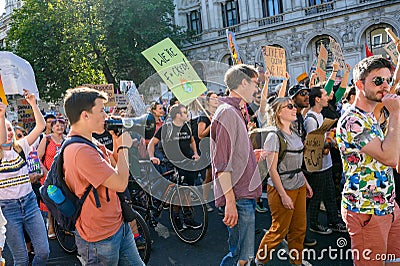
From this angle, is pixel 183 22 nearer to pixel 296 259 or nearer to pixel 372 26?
pixel 372 26

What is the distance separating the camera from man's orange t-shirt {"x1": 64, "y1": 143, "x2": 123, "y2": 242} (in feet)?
8.29

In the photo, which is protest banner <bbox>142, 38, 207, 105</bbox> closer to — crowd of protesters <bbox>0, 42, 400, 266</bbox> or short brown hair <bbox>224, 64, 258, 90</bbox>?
crowd of protesters <bbox>0, 42, 400, 266</bbox>

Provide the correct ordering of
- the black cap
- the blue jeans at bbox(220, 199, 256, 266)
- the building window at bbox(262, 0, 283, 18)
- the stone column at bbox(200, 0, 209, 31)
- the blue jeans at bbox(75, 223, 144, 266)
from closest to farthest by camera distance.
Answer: the blue jeans at bbox(75, 223, 144, 266)
the blue jeans at bbox(220, 199, 256, 266)
the black cap
the building window at bbox(262, 0, 283, 18)
the stone column at bbox(200, 0, 209, 31)

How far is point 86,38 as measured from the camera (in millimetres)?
26625

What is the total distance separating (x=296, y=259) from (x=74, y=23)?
26121mm

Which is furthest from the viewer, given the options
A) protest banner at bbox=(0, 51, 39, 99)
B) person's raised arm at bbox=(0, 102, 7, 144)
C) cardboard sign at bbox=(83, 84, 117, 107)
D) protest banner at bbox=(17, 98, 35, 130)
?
protest banner at bbox=(17, 98, 35, 130)

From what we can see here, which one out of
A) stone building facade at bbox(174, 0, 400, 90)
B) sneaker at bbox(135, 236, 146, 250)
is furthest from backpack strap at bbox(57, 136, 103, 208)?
stone building facade at bbox(174, 0, 400, 90)

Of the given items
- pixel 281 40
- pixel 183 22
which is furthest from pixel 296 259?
pixel 183 22

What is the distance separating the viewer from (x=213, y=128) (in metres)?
3.33

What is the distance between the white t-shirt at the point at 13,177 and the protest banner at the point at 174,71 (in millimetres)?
2024

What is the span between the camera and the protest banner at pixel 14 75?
13.9 feet

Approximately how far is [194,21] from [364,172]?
32.6 m

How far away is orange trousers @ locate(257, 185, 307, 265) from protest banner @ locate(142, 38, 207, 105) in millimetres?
1797

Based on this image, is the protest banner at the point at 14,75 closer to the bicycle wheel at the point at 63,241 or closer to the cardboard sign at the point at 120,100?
the bicycle wheel at the point at 63,241
